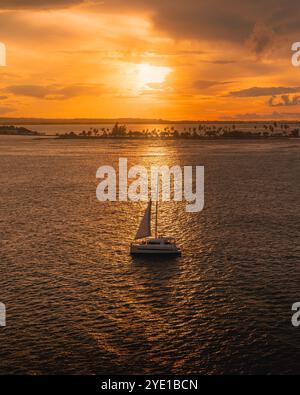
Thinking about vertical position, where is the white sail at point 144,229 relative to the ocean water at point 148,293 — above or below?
above

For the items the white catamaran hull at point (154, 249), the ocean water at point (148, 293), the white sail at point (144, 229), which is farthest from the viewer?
the white sail at point (144, 229)

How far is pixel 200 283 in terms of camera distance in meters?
62.1

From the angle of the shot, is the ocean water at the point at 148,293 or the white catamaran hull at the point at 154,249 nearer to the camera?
the ocean water at the point at 148,293

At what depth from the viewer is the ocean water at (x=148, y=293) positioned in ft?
147

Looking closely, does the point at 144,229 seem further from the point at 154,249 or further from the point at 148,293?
the point at 148,293

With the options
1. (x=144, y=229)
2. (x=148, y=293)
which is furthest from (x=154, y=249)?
(x=148, y=293)

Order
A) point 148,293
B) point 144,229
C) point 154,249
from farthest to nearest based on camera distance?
1. point 144,229
2. point 154,249
3. point 148,293

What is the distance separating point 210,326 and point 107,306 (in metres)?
12.8

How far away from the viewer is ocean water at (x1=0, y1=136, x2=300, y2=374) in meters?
44.9

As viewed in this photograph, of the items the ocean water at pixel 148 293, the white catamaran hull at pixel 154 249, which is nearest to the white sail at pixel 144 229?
the ocean water at pixel 148 293

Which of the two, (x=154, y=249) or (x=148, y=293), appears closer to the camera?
(x=148, y=293)

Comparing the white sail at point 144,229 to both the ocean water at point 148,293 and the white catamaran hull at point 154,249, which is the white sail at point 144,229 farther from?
the white catamaran hull at point 154,249

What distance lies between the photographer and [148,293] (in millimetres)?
58781
